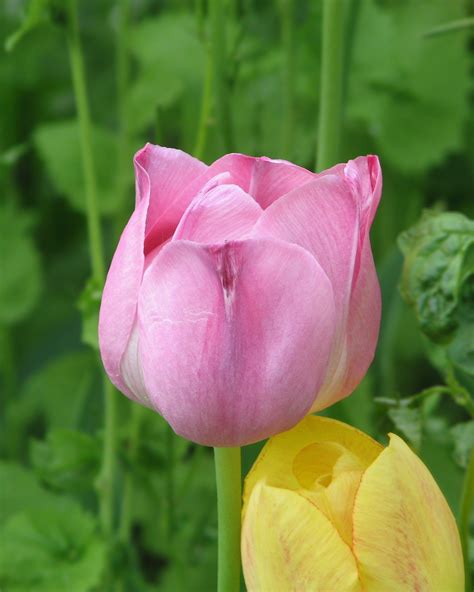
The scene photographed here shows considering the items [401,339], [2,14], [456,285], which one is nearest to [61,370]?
[401,339]

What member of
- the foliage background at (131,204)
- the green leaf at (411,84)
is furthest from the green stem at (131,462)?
the green leaf at (411,84)

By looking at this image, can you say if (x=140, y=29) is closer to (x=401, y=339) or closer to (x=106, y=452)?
(x=401, y=339)

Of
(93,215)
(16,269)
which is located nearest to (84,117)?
(93,215)

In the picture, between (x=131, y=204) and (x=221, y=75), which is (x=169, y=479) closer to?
(x=221, y=75)

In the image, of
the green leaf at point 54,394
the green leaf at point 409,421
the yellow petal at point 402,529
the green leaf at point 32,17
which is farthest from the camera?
the green leaf at point 54,394

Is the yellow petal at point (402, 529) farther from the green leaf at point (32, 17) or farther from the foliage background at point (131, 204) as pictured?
the green leaf at point (32, 17)
